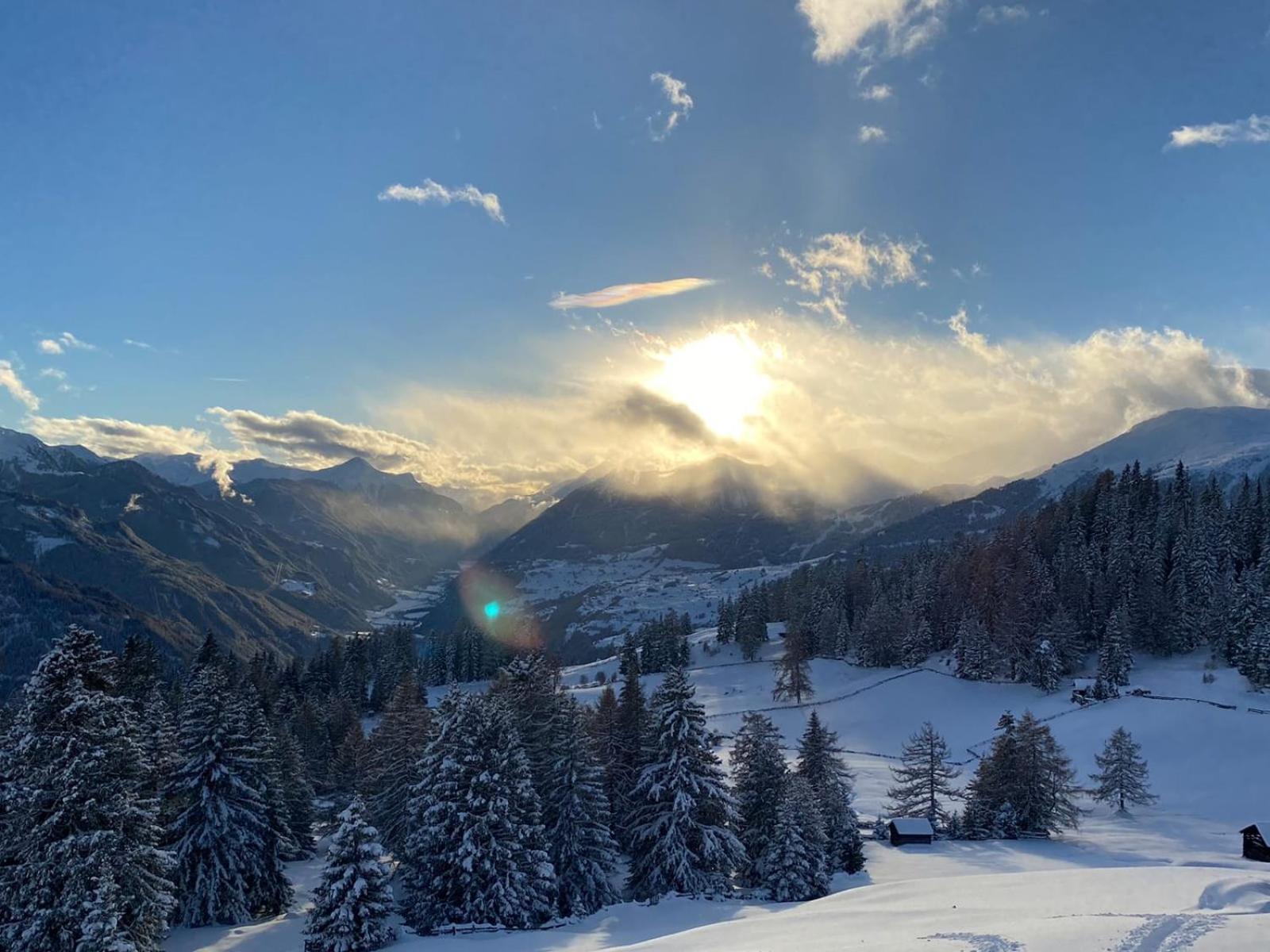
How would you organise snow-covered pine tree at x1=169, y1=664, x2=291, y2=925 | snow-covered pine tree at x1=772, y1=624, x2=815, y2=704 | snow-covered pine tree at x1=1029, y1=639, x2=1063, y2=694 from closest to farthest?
snow-covered pine tree at x1=169, y1=664, x2=291, y2=925 < snow-covered pine tree at x1=1029, y1=639, x2=1063, y2=694 < snow-covered pine tree at x1=772, y1=624, x2=815, y2=704

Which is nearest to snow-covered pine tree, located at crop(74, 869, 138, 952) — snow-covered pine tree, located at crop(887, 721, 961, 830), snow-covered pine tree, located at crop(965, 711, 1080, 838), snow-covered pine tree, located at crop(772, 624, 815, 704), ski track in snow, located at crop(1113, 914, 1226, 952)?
ski track in snow, located at crop(1113, 914, 1226, 952)

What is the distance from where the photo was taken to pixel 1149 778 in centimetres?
6462

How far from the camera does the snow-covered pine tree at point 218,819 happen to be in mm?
37562

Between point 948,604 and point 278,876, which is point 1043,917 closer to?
point 278,876

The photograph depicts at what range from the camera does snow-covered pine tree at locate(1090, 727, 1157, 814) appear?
58.0 meters

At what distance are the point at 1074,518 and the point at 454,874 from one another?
4756 inches

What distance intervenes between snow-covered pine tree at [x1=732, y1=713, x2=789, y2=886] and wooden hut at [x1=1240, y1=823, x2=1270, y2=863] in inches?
1121

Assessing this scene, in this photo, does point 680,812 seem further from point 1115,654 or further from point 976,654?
point 976,654

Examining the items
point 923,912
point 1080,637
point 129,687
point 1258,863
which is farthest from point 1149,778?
point 129,687

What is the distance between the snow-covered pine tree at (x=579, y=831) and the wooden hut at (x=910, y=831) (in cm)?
2304

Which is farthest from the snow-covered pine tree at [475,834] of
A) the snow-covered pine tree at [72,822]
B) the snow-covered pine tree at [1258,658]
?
the snow-covered pine tree at [1258,658]

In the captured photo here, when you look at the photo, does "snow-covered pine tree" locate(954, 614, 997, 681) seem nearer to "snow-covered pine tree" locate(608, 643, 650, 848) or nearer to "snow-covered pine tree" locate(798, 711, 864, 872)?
"snow-covered pine tree" locate(798, 711, 864, 872)

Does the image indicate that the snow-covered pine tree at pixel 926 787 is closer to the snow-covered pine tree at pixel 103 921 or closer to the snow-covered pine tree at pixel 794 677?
the snow-covered pine tree at pixel 794 677

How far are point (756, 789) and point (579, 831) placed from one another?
37.0ft
